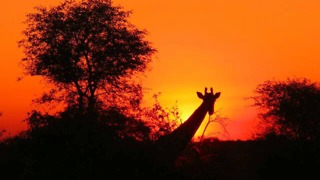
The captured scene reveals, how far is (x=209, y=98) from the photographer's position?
156 feet

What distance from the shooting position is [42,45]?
56.0 m

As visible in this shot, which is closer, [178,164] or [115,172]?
[115,172]

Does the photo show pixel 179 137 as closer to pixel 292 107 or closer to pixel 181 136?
pixel 181 136

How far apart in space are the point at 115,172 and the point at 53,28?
32177 mm

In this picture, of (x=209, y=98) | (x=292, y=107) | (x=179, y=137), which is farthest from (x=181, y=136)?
(x=292, y=107)

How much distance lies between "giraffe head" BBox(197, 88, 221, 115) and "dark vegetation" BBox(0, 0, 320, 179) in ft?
10.9

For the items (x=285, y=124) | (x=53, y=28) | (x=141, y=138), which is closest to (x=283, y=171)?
(x=141, y=138)

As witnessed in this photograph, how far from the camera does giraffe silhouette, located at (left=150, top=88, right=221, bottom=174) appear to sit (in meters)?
31.7

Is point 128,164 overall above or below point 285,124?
below

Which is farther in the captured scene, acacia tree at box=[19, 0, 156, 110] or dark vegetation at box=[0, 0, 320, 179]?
acacia tree at box=[19, 0, 156, 110]

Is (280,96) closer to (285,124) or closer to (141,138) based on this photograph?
(285,124)

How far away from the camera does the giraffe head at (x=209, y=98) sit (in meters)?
47.2

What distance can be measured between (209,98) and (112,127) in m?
20.5

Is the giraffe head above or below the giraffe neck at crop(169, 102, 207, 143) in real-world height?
above
